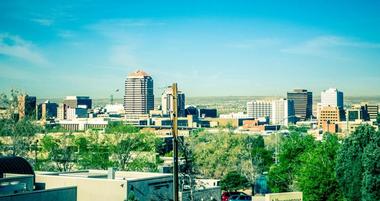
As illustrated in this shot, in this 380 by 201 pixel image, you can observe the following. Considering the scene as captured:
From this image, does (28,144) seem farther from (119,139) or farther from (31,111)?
(119,139)

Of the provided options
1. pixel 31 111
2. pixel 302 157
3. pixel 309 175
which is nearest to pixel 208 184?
pixel 309 175

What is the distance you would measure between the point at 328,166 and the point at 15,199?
1119 inches

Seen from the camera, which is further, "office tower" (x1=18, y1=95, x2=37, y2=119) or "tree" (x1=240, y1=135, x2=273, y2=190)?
"tree" (x1=240, y1=135, x2=273, y2=190)

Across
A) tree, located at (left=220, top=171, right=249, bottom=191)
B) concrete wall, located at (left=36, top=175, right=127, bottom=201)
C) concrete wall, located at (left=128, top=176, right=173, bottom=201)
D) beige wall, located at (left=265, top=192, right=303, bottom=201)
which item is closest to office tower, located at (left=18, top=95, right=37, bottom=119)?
tree, located at (left=220, top=171, right=249, bottom=191)

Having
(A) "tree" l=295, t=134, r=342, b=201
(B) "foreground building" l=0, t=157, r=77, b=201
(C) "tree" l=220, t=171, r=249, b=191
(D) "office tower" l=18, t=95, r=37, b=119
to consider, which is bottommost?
(C) "tree" l=220, t=171, r=249, b=191

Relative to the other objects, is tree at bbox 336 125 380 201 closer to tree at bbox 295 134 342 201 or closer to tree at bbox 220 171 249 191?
tree at bbox 295 134 342 201

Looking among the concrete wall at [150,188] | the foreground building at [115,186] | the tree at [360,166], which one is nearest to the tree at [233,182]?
the tree at [360,166]

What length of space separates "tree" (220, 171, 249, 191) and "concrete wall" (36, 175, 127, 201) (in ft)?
90.2

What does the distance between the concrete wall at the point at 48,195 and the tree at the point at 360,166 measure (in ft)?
62.6

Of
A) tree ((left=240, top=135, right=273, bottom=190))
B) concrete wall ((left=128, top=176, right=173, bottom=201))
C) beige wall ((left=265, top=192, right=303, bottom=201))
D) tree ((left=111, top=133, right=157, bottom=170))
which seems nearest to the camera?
beige wall ((left=265, top=192, right=303, bottom=201))

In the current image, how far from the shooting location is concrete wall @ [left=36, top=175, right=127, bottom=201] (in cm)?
3222

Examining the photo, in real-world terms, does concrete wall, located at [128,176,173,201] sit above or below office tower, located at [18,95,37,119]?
below

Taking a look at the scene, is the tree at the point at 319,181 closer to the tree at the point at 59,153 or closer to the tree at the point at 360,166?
the tree at the point at 360,166

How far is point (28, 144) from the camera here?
192ft
